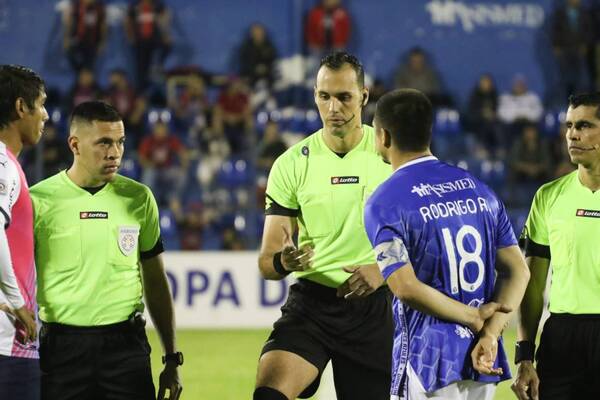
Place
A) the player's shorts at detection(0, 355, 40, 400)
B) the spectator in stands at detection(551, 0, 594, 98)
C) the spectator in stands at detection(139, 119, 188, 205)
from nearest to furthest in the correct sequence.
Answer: the player's shorts at detection(0, 355, 40, 400) → the spectator in stands at detection(139, 119, 188, 205) → the spectator in stands at detection(551, 0, 594, 98)

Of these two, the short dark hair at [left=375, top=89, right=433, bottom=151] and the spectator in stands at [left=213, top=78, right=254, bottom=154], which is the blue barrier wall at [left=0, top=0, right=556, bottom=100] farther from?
the short dark hair at [left=375, top=89, right=433, bottom=151]

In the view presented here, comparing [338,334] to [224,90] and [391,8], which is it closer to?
[224,90]

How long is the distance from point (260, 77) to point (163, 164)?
2474 millimetres

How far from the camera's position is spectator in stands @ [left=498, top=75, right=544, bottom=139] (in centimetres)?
1647

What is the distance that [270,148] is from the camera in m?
15.4

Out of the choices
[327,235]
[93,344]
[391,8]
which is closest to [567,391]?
[327,235]

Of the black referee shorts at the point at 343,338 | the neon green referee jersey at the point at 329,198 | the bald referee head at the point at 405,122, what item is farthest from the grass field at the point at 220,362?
the bald referee head at the point at 405,122

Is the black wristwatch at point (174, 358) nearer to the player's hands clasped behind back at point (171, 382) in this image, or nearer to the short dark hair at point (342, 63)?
the player's hands clasped behind back at point (171, 382)

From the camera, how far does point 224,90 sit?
16641 millimetres

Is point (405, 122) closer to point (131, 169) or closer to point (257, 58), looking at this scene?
point (131, 169)

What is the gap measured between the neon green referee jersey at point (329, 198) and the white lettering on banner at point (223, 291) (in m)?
7.50

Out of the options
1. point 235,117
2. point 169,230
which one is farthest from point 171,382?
point 235,117

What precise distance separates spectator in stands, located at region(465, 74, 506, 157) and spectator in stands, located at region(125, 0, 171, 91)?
4.96 meters

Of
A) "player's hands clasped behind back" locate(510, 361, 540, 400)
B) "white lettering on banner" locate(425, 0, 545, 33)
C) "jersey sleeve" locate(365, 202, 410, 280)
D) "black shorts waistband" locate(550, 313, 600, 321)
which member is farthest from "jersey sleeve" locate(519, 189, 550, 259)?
"white lettering on banner" locate(425, 0, 545, 33)
